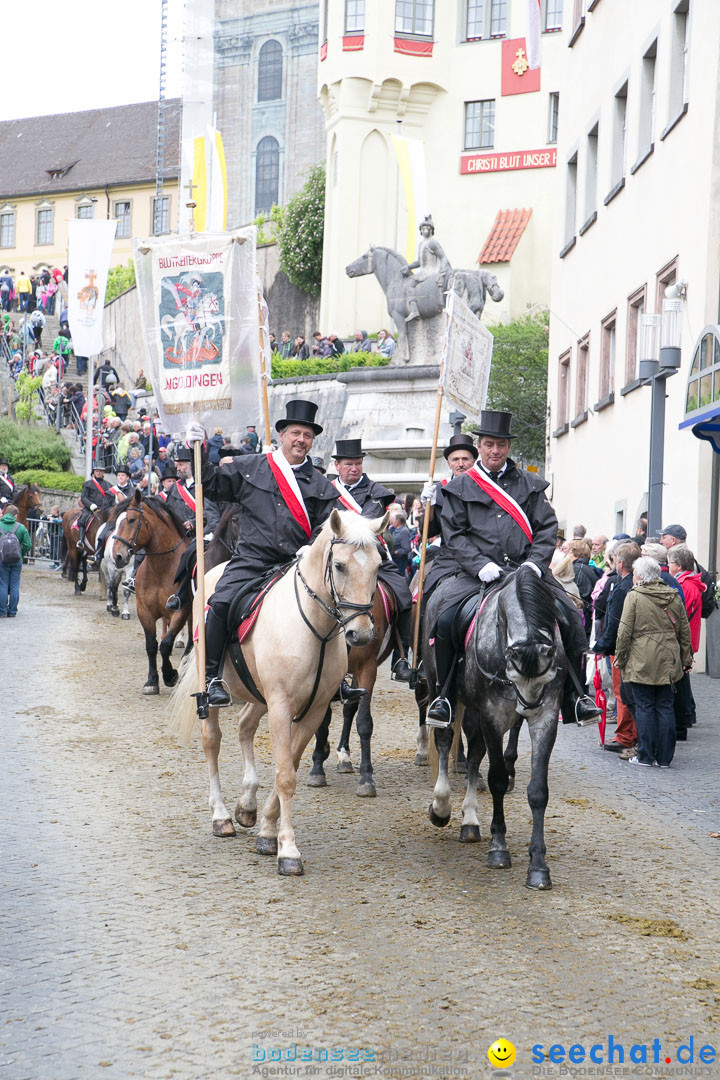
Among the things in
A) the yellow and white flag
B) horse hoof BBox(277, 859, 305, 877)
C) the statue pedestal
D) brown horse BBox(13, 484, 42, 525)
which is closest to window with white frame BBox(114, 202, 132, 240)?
the yellow and white flag

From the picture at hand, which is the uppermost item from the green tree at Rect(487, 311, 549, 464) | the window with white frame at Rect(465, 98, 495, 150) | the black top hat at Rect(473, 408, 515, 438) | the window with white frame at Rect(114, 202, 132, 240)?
the window with white frame at Rect(114, 202, 132, 240)

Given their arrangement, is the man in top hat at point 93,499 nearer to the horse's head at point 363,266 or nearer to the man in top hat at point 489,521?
the horse's head at point 363,266

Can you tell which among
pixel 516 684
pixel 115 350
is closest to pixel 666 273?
pixel 516 684

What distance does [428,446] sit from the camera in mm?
37781

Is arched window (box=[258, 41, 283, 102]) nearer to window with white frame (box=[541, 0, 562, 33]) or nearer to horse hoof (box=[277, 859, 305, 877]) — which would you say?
window with white frame (box=[541, 0, 562, 33])

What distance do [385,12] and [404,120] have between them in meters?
4.02

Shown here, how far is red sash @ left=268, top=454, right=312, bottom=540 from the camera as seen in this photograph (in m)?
9.34

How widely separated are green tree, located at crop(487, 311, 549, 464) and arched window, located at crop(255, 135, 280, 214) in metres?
39.3

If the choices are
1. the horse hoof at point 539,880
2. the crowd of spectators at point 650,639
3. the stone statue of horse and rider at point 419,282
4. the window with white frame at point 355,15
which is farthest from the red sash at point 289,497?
the window with white frame at point 355,15

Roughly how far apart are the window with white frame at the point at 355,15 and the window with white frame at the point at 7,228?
51170 mm

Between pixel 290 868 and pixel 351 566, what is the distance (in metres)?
1.70

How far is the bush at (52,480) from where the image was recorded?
40094 millimetres

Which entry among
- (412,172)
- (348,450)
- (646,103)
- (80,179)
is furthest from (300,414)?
(80,179)

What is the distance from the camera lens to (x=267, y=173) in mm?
81625
